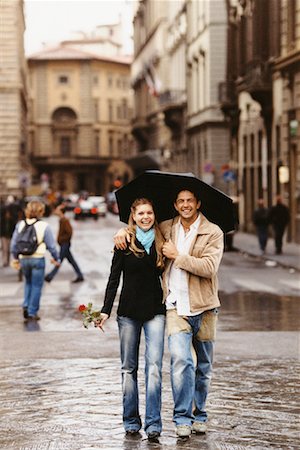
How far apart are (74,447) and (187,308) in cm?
123

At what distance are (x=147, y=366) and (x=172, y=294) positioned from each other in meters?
0.55

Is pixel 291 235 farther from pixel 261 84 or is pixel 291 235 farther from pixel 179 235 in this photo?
pixel 179 235

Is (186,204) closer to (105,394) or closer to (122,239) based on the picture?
(122,239)

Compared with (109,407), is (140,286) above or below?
above

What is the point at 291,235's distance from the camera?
38.7 meters

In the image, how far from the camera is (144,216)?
28.6ft

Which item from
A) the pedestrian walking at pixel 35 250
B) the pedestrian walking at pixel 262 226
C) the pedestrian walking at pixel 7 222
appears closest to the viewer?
the pedestrian walking at pixel 35 250

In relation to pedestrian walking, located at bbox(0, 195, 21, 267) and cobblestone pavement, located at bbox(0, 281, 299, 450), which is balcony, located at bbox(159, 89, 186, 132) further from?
cobblestone pavement, located at bbox(0, 281, 299, 450)

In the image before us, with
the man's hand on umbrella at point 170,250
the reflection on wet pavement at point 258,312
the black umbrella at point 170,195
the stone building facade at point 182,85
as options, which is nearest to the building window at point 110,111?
the stone building facade at point 182,85

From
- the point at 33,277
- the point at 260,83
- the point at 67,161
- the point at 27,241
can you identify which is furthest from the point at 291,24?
the point at 67,161

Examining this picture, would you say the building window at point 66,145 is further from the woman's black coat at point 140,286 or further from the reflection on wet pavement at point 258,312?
the woman's black coat at point 140,286

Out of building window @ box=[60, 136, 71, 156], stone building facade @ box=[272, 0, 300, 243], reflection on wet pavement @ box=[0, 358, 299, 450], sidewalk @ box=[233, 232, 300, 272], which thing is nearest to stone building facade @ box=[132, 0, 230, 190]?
sidewalk @ box=[233, 232, 300, 272]

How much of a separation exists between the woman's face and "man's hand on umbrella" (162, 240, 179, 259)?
0.21m

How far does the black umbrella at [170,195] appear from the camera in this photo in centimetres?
873
